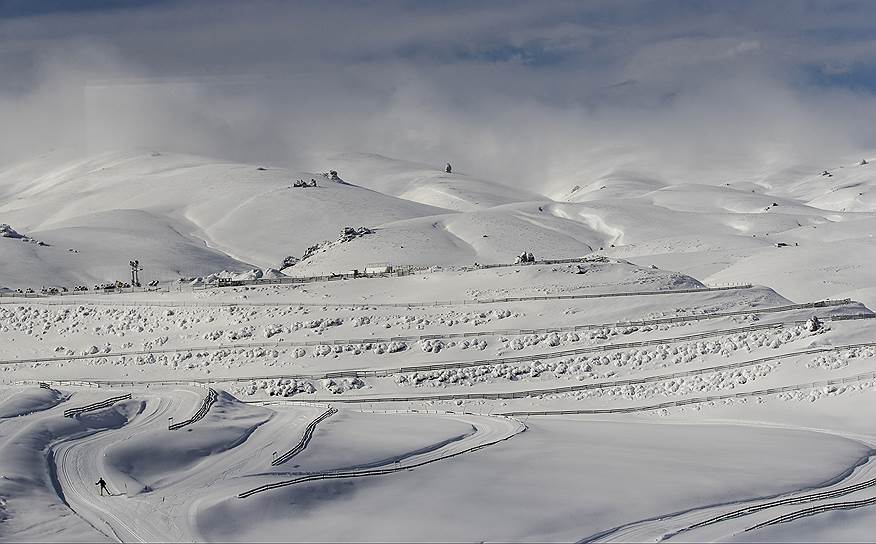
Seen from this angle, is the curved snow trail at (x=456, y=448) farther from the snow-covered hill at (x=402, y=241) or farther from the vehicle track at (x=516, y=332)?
the snow-covered hill at (x=402, y=241)

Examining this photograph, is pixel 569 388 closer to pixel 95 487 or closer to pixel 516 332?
pixel 516 332

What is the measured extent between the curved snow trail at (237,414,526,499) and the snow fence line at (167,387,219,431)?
25.0ft

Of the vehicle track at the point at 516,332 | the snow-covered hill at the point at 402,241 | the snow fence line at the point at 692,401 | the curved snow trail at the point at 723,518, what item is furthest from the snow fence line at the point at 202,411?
the snow-covered hill at the point at 402,241

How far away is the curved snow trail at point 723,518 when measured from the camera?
3241 centimetres

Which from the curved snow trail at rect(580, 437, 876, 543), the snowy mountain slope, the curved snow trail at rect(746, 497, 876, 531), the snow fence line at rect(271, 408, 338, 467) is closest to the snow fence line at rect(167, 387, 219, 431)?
the snow fence line at rect(271, 408, 338, 467)

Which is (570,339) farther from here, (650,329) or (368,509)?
(368,509)

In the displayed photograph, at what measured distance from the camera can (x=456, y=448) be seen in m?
41.2

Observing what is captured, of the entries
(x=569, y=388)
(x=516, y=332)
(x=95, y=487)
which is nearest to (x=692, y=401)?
(x=569, y=388)

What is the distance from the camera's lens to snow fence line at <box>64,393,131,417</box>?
4191 centimetres

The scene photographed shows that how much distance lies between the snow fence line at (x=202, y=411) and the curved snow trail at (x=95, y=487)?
1.08 meters

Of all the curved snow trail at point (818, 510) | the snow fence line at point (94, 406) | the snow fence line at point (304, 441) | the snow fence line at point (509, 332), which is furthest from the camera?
the snow fence line at point (509, 332)

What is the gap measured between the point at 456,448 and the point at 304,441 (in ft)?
19.1

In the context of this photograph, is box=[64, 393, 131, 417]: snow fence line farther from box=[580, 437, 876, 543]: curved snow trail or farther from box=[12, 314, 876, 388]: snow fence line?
box=[580, 437, 876, 543]: curved snow trail

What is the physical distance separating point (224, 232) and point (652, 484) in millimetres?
147209
